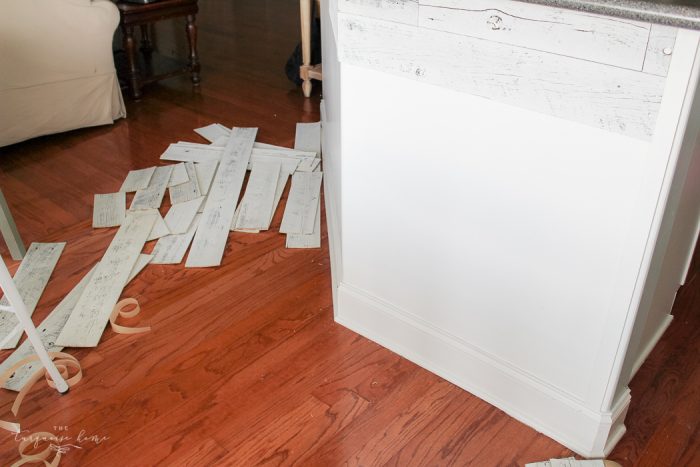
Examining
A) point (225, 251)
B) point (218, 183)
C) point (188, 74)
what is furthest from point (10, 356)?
point (188, 74)

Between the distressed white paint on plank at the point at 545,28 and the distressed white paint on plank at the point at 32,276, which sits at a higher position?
the distressed white paint on plank at the point at 545,28

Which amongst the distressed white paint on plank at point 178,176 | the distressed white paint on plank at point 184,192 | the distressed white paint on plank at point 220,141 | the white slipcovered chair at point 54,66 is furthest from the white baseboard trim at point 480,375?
the white slipcovered chair at point 54,66

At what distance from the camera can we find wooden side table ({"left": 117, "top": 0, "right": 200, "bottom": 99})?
2967 millimetres

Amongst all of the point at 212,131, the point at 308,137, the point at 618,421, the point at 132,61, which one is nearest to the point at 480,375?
the point at 618,421

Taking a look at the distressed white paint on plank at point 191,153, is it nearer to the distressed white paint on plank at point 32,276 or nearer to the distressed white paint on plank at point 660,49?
the distressed white paint on plank at point 32,276

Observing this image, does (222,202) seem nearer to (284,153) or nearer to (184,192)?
(184,192)

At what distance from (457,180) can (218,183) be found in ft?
4.22

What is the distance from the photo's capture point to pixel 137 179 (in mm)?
2451

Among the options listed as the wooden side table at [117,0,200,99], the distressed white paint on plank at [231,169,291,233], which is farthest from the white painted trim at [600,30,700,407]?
the wooden side table at [117,0,200,99]

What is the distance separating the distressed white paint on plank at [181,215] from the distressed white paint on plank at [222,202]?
4 centimetres

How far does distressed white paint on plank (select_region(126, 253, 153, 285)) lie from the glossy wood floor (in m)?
0.03

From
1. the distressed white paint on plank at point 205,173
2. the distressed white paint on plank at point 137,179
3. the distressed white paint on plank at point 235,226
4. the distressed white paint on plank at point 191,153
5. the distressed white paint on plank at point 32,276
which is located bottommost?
the distressed white paint on plank at point 32,276

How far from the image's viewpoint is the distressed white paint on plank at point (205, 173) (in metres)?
2.38

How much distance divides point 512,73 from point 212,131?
6.22 ft
